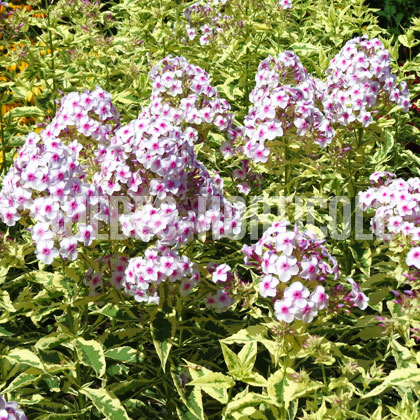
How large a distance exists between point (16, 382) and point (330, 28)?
3475mm

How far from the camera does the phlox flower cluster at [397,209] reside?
2789 mm

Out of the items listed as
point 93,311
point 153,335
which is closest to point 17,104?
point 93,311

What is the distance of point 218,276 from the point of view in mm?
2672

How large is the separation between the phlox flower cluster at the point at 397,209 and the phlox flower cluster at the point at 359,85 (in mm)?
→ 567

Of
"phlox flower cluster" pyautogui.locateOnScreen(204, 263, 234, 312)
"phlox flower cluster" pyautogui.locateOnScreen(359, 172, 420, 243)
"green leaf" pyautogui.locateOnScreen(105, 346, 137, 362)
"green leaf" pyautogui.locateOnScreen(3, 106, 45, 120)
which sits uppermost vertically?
"green leaf" pyautogui.locateOnScreen(3, 106, 45, 120)

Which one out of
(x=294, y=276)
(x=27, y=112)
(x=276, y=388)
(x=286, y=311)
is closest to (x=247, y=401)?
(x=276, y=388)

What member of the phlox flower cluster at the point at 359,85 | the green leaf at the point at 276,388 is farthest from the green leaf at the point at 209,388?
the phlox flower cluster at the point at 359,85

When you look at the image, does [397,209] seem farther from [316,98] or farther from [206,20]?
[206,20]

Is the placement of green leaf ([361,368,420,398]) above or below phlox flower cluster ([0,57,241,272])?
below

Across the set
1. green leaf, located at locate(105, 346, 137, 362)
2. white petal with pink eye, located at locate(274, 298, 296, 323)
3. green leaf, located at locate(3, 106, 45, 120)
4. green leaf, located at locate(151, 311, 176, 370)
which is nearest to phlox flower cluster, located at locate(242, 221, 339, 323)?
white petal with pink eye, located at locate(274, 298, 296, 323)

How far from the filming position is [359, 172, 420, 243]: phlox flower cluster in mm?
2789

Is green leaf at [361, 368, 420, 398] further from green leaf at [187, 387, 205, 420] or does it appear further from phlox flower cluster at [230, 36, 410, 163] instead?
phlox flower cluster at [230, 36, 410, 163]

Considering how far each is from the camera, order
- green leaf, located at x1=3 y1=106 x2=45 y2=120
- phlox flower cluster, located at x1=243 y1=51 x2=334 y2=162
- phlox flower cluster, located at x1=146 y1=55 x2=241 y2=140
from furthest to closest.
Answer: green leaf, located at x1=3 y1=106 x2=45 y2=120 → phlox flower cluster, located at x1=146 y1=55 x2=241 y2=140 → phlox flower cluster, located at x1=243 y1=51 x2=334 y2=162

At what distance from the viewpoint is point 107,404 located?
2.60m
